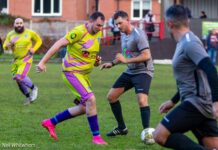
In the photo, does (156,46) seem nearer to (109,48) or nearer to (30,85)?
(109,48)

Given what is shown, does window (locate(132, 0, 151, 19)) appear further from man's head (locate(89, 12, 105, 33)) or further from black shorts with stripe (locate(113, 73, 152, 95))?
man's head (locate(89, 12, 105, 33))

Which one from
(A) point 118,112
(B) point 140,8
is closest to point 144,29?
(B) point 140,8

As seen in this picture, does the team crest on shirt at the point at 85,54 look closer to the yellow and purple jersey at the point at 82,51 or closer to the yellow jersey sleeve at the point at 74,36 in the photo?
the yellow and purple jersey at the point at 82,51

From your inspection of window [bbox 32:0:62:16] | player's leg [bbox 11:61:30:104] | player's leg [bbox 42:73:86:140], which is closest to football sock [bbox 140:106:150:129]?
player's leg [bbox 42:73:86:140]

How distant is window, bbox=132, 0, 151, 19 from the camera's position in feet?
167

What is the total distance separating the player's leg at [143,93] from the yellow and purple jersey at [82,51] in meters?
0.76

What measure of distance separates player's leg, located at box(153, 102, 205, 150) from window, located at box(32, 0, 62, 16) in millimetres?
43130

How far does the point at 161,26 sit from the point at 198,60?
107ft

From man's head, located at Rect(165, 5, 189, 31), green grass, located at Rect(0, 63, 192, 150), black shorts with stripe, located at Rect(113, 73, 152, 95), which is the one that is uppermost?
man's head, located at Rect(165, 5, 189, 31)

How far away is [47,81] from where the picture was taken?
24.2 meters

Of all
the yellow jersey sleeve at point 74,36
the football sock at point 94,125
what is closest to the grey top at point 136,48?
the yellow jersey sleeve at point 74,36

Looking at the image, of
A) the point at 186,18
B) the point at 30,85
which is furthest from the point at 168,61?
the point at 186,18

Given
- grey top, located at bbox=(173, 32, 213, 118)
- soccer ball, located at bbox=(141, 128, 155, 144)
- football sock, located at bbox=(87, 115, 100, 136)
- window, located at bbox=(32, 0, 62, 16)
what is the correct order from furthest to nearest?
window, located at bbox=(32, 0, 62, 16)
football sock, located at bbox=(87, 115, 100, 136)
soccer ball, located at bbox=(141, 128, 155, 144)
grey top, located at bbox=(173, 32, 213, 118)

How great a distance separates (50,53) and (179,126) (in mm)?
3243
